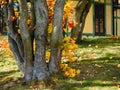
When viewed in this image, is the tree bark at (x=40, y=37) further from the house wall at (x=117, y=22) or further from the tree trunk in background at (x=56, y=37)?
the house wall at (x=117, y=22)

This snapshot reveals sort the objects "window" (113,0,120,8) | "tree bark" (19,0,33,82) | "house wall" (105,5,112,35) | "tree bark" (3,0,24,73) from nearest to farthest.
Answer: "tree bark" (19,0,33,82) < "tree bark" (3,0,24,73) < "house wall" (105,5,112,35) < "window" (113,0,120,8)

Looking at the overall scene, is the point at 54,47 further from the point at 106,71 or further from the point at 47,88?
the point at 106,71

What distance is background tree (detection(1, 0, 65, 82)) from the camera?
866cm

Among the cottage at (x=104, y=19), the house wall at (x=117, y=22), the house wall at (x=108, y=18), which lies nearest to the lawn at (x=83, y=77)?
the cottage at (x=104, y=19)

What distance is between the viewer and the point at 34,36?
350 inches

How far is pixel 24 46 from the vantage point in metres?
8.79

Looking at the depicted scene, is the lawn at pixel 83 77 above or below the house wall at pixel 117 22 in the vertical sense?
below

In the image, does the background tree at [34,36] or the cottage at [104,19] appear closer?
the background tree at [34,36]

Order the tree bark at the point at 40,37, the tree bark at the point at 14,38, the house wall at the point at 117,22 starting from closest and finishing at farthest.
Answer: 1. the tree bark at the point at 40,37
2. the tree bark at the point at 14,38
3. the house wall at the point at 117,22

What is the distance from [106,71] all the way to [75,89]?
1646 mm

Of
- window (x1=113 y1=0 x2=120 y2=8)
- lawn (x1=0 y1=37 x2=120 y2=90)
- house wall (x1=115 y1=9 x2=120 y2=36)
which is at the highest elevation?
window (x1=113 y1=0 x2=120 y2=8)

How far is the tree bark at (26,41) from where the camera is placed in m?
8.59

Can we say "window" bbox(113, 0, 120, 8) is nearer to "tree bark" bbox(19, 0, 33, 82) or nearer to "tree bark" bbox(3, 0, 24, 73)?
"tree bark" bbox(3, 0, 24, 73)

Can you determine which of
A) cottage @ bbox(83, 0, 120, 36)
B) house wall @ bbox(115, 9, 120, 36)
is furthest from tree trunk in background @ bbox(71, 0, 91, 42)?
house wall @ bbox(115, 9, 120, 36)
